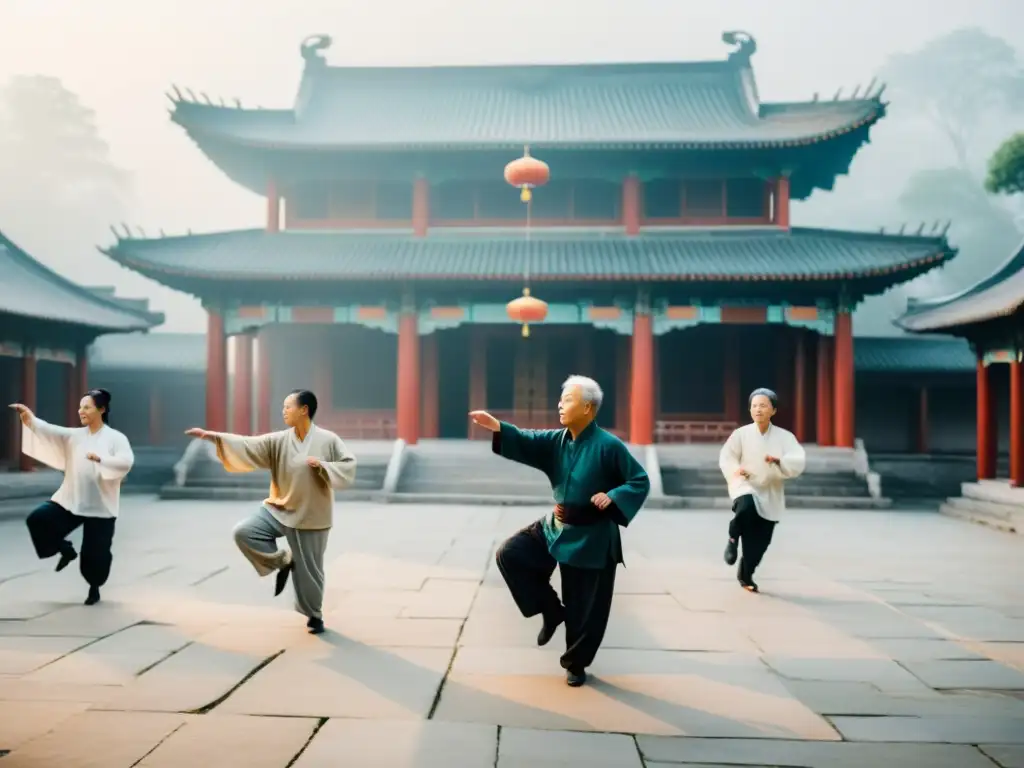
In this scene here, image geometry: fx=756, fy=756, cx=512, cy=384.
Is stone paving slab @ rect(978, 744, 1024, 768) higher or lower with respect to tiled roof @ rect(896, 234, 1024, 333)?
lower

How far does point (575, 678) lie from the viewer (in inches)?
138

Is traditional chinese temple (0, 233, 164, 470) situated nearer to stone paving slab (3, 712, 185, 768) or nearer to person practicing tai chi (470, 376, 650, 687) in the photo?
stone paving slab (3, 712, 185, 768)

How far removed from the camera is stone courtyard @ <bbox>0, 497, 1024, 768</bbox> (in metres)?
2.81

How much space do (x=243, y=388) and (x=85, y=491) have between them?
10.1m

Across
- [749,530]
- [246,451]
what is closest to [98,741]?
[246,451]

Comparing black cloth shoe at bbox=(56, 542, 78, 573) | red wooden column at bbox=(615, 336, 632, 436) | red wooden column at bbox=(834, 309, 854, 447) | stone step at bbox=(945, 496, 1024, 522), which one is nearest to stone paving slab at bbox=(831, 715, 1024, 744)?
black cloth shoe at bbox=(56, 542, 78, 573)

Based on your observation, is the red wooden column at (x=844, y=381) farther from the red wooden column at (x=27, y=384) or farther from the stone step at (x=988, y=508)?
the red wooden column at (x=27, y=384)

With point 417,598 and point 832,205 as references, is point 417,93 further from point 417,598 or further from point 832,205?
point 832,205

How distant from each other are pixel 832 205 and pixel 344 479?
62.5m

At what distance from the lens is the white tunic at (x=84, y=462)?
16.7ft

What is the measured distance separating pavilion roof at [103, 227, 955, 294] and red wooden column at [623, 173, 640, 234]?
221 millimetres

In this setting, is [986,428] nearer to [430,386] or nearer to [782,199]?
[782,199]

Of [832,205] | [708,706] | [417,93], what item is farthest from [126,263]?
[832,205]

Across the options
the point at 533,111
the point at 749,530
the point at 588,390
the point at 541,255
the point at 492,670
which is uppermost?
Result: the point at 533,111
